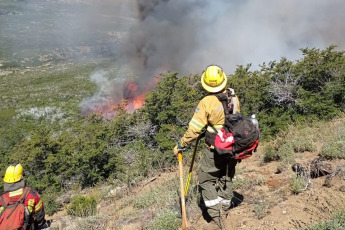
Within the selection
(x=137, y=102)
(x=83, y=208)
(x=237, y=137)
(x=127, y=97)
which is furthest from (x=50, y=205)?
(x=127, y=97)

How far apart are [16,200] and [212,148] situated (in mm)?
2326

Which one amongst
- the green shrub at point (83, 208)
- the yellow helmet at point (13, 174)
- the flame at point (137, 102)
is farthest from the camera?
the flame at point (137, 102)

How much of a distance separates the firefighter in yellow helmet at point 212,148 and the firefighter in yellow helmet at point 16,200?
1.84 metres

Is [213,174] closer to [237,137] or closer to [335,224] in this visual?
[237,137]

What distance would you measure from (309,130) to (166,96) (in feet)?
14.2

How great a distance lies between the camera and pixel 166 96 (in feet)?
30.0

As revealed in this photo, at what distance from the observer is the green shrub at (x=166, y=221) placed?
3707 millimetres

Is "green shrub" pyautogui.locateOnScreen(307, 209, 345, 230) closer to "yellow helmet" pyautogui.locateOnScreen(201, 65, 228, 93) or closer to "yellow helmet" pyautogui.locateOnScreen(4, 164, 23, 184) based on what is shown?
"yellow helmet" pyautogui.locateOnScreen(201, 65, 228, 93)

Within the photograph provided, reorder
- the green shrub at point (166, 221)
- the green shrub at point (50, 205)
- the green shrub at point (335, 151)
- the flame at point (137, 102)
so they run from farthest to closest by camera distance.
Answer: the flame at point (137, 102) < the green shrub at point (50, 205) < the green shrub at point (335, 151) < the green shrub at point (166, 221)

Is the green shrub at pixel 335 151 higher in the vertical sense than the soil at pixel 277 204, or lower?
higher

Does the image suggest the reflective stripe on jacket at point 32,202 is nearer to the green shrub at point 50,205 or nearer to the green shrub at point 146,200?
the green shrub at point 146,200

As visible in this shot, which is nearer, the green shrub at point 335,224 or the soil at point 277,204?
the green shrub at point 335,224

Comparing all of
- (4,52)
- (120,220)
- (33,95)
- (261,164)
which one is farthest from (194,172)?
(4,52)

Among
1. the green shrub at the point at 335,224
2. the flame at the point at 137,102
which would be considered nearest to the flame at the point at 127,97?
the flame at the point at 137,102
